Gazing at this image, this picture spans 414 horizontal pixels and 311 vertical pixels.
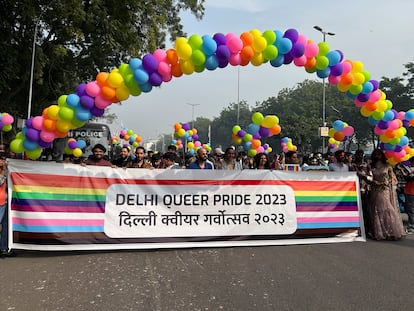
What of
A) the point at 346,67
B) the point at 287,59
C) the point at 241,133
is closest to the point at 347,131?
the point at 346,67

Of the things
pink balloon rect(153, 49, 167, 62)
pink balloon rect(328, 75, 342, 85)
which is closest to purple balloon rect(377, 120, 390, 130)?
pink balloon rect(328, 75, 342, 85)

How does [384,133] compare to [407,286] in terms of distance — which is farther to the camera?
[384,133]

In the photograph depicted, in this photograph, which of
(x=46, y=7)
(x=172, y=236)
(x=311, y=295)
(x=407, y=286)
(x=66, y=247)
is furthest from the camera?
(x=46, y=7)

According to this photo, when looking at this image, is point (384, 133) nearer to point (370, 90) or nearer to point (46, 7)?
point (370, 90)

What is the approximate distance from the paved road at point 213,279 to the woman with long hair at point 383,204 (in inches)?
29.6

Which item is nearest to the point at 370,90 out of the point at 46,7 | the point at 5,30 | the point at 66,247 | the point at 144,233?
the point at 144,233

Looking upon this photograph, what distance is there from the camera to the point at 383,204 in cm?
676

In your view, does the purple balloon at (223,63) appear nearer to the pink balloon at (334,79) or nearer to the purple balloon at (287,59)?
the purple balloon at (287,59)

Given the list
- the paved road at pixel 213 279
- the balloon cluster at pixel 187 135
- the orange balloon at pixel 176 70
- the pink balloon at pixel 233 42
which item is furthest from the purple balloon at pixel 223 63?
the balloon cluster at pixel 187 135

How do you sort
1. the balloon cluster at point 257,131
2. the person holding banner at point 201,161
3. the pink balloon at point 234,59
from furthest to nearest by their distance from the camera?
the balloon cluster at point 257,131, the person holding banner at point 201,161, the pink balloon at point 234,59

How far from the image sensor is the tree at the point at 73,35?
1409cm

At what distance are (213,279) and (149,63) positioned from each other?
3.03 metres

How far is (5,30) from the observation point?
1505 cm

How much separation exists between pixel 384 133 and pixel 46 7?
1246cm
